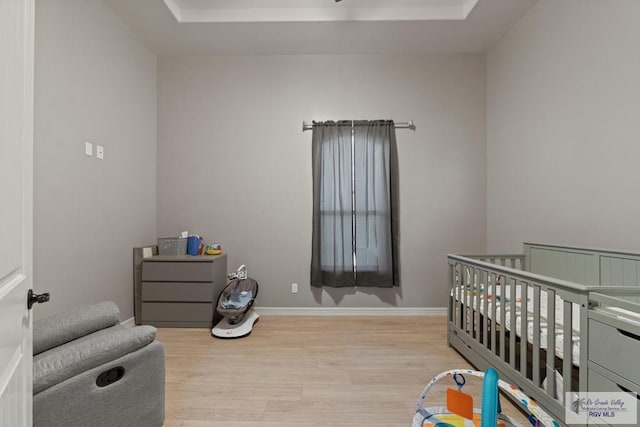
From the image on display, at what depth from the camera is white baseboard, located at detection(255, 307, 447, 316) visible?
131 inches

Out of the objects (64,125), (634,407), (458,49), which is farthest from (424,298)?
(64,125)

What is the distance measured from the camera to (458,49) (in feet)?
10.8

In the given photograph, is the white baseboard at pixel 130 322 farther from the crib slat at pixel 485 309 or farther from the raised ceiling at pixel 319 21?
the crib slat at pixel 485 309

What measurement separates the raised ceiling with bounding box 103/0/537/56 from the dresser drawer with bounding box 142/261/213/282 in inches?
87.6

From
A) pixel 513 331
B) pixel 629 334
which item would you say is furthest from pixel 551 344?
pixel 629 334

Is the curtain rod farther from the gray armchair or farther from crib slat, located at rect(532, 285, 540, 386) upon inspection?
the gray armchair

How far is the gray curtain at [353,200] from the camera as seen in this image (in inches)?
130

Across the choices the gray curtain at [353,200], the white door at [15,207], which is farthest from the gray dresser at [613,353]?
the gray curtain at [353,200]

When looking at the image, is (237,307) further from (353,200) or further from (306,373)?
(353,200)

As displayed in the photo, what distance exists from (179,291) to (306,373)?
1.54 meters

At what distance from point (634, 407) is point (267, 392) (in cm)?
165

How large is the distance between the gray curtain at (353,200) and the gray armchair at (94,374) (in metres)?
2.00

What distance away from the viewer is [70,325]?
1445 millimetres

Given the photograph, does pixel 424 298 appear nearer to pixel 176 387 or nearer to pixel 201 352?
pixel 201 352
